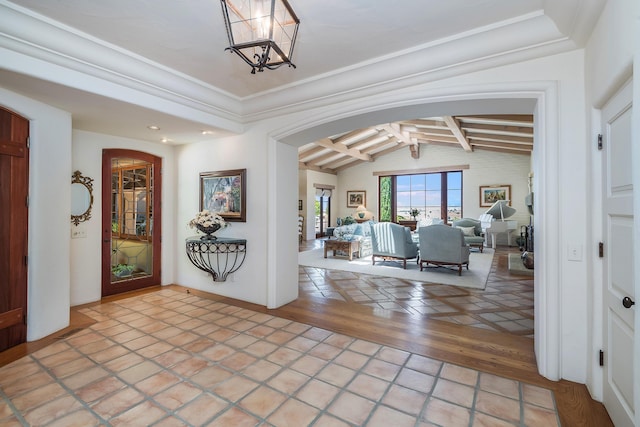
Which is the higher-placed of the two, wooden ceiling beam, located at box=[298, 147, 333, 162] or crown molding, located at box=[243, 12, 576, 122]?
wooden ceiling beam, located at box=[298, 147, 333, 162]

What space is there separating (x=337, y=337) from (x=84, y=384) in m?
2.06

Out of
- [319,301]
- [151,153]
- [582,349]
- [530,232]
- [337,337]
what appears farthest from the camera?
[530,232]

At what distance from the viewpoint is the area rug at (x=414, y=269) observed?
5.11 metres

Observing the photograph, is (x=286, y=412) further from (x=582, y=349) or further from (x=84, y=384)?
(x=582, y=349)

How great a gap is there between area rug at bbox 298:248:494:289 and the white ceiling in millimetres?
3750

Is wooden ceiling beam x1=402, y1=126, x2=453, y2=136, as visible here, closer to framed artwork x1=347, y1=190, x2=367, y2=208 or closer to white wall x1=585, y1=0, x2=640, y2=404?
framed artwork x1=347, y1=190, x2=367, y2=208

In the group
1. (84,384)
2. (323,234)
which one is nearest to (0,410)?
(84,384)

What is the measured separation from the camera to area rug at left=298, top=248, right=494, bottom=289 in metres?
5.11

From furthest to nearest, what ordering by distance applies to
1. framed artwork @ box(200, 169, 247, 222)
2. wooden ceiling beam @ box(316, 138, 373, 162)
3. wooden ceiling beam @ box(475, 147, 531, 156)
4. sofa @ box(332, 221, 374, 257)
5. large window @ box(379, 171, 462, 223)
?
large window @ box(379, 171, 462, 223) → wooden ceiling beam @ box(475, 147, 531, 156) → wooden ceiling beam @ box(316, 138, 373, 162) → sofa @ box(332, 221, 374, 257) → framed artwork @ box(200, 169, 247, 222)

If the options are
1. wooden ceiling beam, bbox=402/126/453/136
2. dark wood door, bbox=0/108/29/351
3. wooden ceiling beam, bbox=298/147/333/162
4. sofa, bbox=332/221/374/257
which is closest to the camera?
dark wood door, bbox=0/108/29/351

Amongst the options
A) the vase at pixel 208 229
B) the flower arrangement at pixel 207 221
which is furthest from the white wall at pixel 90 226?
the vase at pixel 208 229

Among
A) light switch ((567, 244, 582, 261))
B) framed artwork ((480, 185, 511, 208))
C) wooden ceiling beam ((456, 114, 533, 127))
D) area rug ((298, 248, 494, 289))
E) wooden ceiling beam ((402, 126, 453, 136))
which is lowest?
area rug ((298, 248, 494, 289))

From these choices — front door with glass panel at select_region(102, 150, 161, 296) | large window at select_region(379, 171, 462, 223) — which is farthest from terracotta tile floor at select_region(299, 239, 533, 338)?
large window at select_region(379, 171, 462, 223)

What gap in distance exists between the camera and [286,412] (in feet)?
5.91
